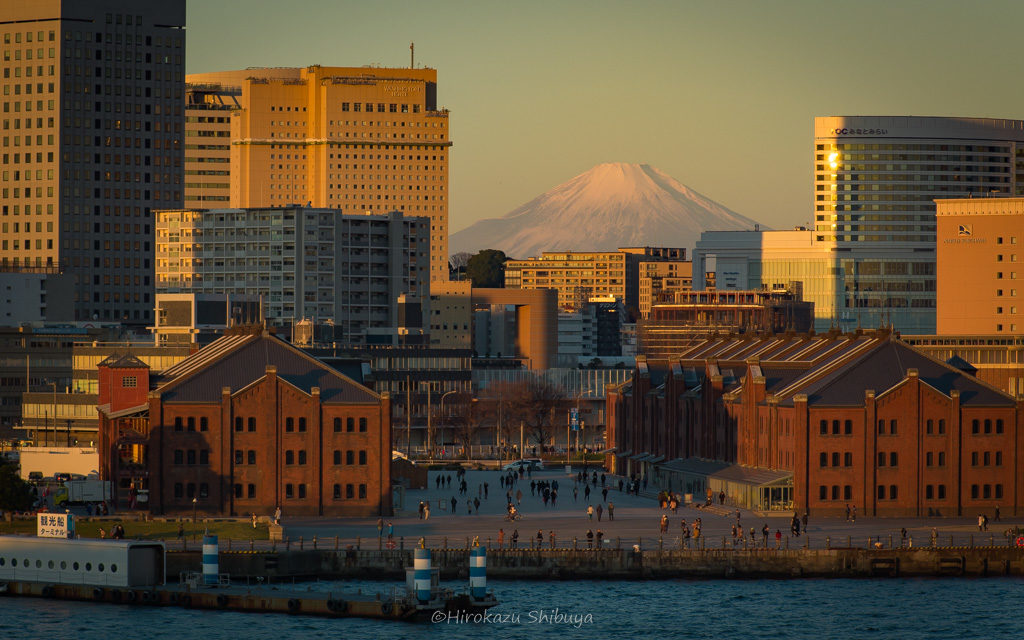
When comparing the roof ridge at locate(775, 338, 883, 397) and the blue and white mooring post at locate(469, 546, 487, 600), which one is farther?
the roof ridge at locate(775, 338, 883, 397)

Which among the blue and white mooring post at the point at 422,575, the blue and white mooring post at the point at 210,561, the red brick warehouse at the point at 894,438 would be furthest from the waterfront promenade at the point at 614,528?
the blue and white mooring post at the point at 422,575

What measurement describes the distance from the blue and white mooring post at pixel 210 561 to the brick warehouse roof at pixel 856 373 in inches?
1876

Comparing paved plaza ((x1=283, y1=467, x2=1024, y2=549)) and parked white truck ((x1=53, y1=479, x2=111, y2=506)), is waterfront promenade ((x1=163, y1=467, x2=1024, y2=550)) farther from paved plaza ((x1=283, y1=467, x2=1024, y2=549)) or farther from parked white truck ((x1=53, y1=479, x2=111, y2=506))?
parked white truck ((x1=53, y1=479, x2=111, y2=506))

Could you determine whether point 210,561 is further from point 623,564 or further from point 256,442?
point 623,564

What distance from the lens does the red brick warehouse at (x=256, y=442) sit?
13462 cm

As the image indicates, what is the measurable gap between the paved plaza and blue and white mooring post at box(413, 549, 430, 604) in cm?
1366

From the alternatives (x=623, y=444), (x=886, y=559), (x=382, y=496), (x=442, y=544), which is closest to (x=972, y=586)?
(x=886, y=559)

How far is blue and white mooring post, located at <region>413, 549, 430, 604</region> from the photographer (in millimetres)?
106625

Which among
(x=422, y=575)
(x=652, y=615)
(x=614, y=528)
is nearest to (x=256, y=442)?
(x=614, y=528)

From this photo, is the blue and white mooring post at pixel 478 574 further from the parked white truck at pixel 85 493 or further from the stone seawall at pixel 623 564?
the parked white truck at pixel 85 493

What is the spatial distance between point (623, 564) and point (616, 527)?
14521 millimetres

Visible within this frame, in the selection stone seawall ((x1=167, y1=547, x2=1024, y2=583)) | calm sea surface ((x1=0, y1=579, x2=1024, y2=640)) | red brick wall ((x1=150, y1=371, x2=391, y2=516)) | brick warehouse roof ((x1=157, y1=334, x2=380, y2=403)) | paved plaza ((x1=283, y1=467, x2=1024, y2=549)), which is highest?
brick warehouse roof ((x1=157, y1=334, x2=380, y2=403))

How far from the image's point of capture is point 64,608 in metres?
111

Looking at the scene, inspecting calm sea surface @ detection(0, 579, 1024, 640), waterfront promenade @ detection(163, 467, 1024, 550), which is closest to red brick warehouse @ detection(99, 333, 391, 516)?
waterfront promenade @ detection(163, 467, 1024, 550)
